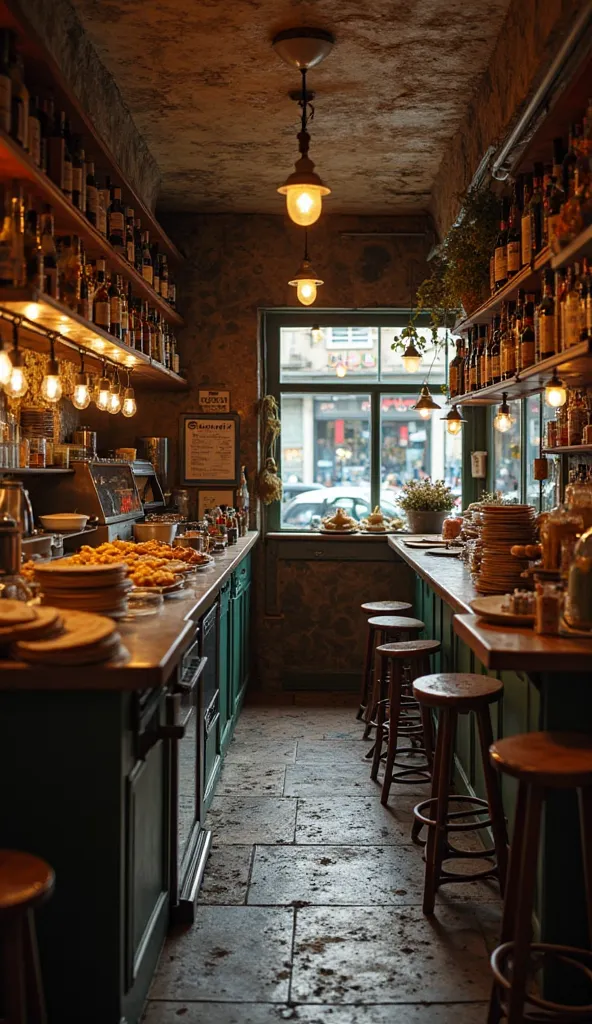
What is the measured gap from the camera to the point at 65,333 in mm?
4098

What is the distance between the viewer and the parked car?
7699 mm

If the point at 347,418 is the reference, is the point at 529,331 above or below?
above

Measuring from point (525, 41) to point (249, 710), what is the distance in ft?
14.6

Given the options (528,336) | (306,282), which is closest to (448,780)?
(528,336)

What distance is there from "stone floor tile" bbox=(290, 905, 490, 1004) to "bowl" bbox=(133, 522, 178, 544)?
2.58 meters

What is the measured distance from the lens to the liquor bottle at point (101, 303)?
4.22 metres

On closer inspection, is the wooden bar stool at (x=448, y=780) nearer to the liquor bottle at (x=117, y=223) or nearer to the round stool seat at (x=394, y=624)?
the round stool seat at (x=394, y=624)

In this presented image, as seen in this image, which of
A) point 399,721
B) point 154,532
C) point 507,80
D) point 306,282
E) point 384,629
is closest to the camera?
point 507,80

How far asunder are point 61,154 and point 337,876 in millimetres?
2994

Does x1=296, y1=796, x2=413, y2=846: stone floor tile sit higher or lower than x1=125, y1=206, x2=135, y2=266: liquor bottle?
lower

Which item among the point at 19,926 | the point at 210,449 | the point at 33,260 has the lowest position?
the point at 19,926

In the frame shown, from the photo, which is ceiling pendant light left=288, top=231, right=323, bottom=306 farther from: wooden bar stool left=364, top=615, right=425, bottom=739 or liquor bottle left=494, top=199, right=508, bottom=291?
wooden bar stool left=364, top=615, right=425, bottom=739

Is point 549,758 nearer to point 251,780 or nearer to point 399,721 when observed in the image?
point 399,721

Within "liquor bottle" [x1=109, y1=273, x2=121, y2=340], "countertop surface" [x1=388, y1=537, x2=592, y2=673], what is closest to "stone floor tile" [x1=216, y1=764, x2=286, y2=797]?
"countertop surface" [x1=388, y1=537, x2=592, y2=673]
